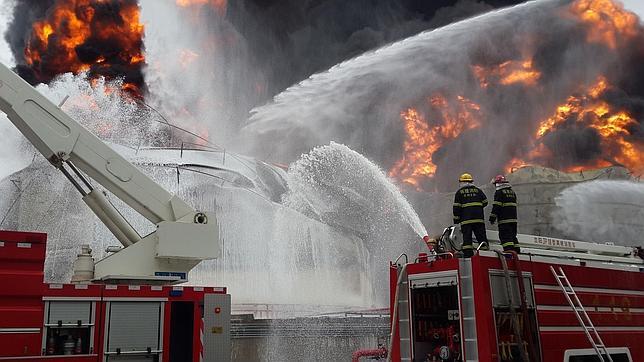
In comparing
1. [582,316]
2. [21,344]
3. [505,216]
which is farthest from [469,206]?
[21,344]

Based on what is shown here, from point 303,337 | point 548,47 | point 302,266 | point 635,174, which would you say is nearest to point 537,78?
point 548,47

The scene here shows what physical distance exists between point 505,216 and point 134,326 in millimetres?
5768

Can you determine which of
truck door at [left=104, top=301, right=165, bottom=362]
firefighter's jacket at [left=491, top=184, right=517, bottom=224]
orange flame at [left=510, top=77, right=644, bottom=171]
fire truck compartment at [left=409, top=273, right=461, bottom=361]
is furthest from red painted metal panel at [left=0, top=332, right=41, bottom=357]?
orange flame at [left=510, top=77, right=644, bottom=171]

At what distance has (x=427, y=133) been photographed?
44.4 m

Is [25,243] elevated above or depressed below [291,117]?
below

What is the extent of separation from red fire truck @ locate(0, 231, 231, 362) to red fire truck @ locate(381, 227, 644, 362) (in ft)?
9.50

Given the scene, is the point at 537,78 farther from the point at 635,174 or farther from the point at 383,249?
the point at 383,249

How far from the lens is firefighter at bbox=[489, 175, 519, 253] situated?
28.9 ft

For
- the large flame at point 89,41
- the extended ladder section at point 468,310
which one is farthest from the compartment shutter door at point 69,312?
the large flame at point 89,41

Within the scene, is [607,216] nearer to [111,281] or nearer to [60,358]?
[111,281]

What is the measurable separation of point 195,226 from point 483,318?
15.0 ft

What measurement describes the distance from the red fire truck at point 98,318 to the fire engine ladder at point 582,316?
16.2ft

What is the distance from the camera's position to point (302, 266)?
27.6 metres

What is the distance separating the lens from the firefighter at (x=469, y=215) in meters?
8.32
